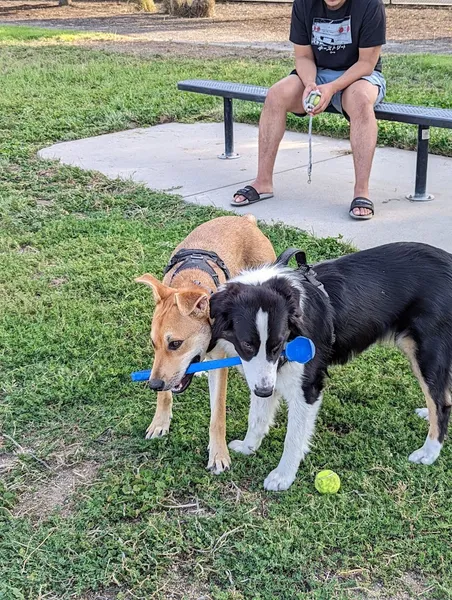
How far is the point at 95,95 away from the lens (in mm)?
10078

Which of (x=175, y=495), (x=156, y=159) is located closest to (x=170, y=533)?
(x=175, y=495)

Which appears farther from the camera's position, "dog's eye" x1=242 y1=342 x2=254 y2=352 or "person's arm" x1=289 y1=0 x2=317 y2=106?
"person's arm" x1=289 y1=0 x2=317 y2=106

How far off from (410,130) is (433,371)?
5142mm

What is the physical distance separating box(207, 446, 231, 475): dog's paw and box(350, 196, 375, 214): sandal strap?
2.98m

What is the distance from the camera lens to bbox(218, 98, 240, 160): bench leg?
7.29 m

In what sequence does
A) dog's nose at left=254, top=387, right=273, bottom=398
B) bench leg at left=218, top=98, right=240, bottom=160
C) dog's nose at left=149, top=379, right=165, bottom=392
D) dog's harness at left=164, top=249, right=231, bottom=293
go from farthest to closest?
bench leg at left=218, top=98, right=240, bottom=160 → dog's harness at left=164, top=249, right=231, bottom=293 → dog's nose at left=149, top=379, right=165, bottom=392 → dog's nose at left=254, top=387, right=273, bottom=398

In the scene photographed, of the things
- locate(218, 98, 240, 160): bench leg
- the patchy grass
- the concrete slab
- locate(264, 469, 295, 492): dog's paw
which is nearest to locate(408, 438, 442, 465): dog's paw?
locate(264, 469, 295, 492): dog's paw

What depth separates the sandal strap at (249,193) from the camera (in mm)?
6099

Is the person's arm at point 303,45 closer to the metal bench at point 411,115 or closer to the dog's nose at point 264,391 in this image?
the metal bench at point 411,115

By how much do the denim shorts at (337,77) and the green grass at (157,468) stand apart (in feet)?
4.66

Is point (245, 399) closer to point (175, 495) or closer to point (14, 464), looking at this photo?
point (175, 495)

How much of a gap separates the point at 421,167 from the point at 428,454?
11.0ft

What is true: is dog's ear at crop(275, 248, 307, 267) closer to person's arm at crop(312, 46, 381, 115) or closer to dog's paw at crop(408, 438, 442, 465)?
dog's paw at crop(408, 438, 442, 465)

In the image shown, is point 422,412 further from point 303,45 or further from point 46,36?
point 46,36
